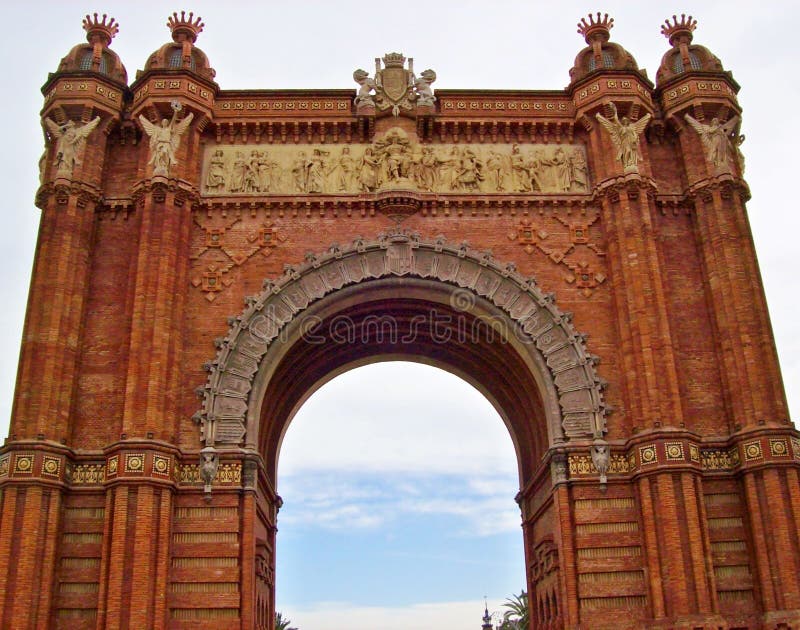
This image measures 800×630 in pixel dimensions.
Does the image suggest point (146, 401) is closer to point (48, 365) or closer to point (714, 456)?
point (48, 365)

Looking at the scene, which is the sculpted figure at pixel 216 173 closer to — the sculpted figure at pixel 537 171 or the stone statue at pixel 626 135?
the sculpted figure at pixel 537 171

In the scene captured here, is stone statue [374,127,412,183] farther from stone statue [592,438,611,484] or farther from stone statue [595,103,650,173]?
stone statue [592,438,611,484]

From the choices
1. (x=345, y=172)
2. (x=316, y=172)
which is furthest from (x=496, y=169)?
(x=316, y=172)

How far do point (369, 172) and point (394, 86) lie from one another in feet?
7.91

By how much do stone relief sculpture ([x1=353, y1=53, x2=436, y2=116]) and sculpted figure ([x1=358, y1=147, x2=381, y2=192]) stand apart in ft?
4.20

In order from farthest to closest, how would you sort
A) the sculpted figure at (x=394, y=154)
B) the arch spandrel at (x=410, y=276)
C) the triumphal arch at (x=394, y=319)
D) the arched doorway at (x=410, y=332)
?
the sculpted figure at (x=394, y=154) < the arched doorway at (x=410, y=332) < the arch spandrel at (x=410, y=276) < the triumphal arch at (x=394, y=319)

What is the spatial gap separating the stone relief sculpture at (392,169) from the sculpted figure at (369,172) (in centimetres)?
2

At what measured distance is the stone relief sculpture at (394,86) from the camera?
21.9 metres

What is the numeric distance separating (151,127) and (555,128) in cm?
984

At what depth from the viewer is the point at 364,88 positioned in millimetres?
22125

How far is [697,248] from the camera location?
2095 centimetres

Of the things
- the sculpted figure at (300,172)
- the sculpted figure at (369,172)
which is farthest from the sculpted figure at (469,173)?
the sculpted figure at (300,172)

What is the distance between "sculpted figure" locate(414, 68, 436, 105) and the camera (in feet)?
71.9

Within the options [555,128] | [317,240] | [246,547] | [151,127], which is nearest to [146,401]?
[246,547]
